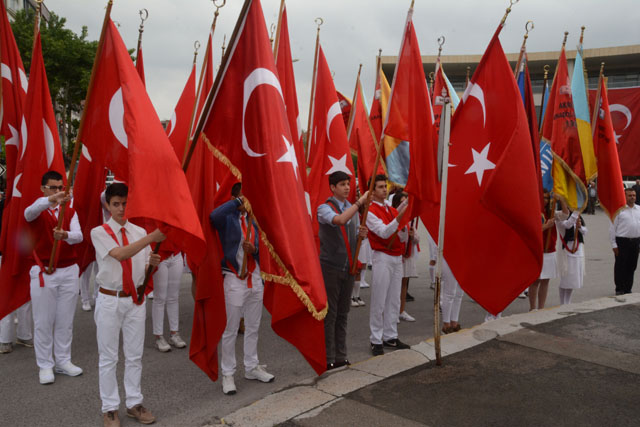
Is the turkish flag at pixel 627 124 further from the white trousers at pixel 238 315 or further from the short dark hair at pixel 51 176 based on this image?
the short dark hair at pixel 51 176

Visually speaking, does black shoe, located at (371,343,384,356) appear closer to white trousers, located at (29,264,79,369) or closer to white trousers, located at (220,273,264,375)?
white trousers, located at (220,273,264,375)

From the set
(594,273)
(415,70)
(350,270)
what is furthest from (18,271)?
(594,273)

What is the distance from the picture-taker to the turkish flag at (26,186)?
5383mm

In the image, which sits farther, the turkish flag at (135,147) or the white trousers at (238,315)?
the white trousers at (238,315)

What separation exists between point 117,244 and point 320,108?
398cm

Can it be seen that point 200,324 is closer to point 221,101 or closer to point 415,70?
point 221,101

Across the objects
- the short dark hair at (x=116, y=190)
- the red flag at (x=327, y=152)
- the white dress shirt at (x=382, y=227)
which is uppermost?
the red flag at (x=327, y=152)

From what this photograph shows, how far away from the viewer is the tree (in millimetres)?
20594

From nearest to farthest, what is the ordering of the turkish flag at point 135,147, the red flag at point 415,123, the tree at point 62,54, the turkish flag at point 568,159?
the turkish flag at point 135,147
the red flag at point 415,123
the turkish flag at point 568,159
the tree at point 62,54

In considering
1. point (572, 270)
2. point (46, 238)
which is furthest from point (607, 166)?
point (46, 238)

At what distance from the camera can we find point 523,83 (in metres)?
6.66

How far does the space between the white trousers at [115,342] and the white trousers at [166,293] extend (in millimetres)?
2187

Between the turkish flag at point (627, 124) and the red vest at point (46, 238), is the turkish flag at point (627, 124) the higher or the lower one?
the higher one

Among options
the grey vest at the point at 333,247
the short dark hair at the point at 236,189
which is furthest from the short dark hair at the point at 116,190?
the grey vest at the point at 333,247
